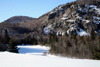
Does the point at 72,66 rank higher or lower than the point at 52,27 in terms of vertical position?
lower

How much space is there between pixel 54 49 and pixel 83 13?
101 metres

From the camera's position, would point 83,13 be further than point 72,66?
Yes

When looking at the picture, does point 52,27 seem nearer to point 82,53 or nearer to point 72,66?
point 82,53

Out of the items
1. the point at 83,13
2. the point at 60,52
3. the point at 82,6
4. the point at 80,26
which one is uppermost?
the point at 82,6

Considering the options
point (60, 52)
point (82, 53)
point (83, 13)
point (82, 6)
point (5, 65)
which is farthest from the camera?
point (82, 6)

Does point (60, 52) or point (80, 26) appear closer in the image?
point (60, 52)

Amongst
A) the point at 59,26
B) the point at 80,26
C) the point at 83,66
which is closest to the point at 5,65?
the point at 83,66

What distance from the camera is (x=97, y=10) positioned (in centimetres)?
13612

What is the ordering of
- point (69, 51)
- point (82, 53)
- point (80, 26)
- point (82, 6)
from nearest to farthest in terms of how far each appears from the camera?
1. point (82, 53)
2. point (69, 51)
3. point (80, 26)
4. point (82, 6)

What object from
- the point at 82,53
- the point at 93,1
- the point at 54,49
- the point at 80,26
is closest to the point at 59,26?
the point at 80,26

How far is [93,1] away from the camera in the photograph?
6476 inches

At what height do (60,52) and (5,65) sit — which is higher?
(5,65)

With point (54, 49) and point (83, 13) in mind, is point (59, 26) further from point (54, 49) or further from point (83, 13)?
point (54, 49)

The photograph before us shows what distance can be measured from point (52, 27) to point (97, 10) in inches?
2422
